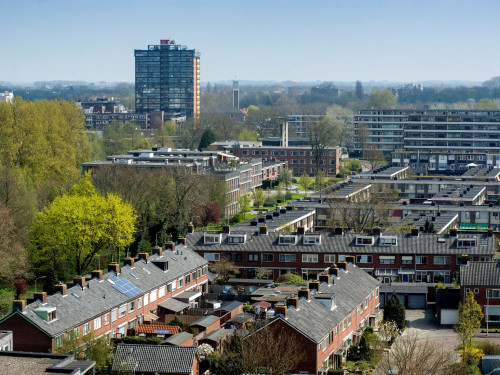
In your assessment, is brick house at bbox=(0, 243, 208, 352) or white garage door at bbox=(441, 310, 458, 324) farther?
white garage door at bbox=(441, 310, 458, 324)

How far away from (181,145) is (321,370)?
4180 inches

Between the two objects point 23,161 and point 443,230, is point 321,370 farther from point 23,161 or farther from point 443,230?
point 23,161

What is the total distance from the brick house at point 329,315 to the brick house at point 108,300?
7.55 m

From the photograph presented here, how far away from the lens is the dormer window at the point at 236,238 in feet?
183

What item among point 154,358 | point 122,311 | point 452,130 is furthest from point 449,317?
point 452,130

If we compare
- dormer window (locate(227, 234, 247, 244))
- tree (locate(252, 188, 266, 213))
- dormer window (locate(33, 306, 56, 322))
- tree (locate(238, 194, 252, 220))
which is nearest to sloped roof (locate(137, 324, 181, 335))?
dormer window (locate(33, 306, 56, 322))

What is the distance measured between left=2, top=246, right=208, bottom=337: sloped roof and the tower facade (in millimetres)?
131900

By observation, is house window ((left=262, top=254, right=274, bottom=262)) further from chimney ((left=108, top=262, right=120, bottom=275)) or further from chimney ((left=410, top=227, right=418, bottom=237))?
chimney ((left=108, top=262, right=120, bottom=275))

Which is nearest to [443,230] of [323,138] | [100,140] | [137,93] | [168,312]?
[168,312]

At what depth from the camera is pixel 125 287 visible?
4325 centimetres

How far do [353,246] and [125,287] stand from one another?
16.5 metres

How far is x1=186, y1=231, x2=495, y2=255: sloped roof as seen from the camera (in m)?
54.0

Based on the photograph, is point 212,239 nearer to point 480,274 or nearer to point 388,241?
point 388,241

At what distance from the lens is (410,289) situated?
50969 millimetres
